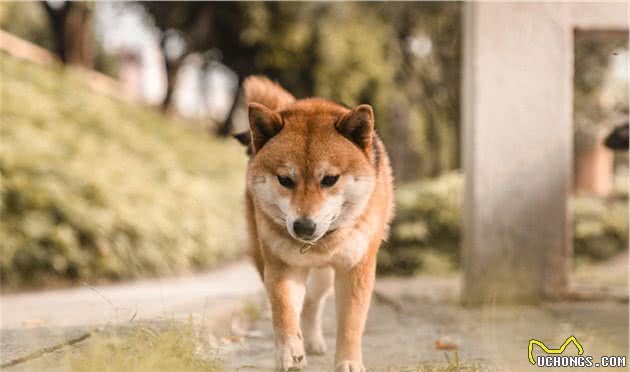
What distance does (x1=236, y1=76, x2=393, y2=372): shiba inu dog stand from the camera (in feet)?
11.4

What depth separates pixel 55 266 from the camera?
838 cm

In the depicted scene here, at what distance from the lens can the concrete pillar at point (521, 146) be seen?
6426 mm

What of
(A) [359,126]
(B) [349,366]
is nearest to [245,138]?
(A) [359,126]

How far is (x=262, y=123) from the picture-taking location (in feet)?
12.1

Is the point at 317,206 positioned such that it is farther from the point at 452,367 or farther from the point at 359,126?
the point at 452,367

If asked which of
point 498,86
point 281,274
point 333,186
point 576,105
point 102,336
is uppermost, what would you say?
point 576,105

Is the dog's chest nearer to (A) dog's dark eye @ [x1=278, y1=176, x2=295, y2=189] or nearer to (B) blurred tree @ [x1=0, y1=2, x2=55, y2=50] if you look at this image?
(A) dog's dark eye @ [x1=278, y1=176, x2=295, y2=189]

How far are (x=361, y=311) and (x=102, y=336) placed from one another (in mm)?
1325

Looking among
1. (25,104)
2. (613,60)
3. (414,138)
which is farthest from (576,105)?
(25,104)

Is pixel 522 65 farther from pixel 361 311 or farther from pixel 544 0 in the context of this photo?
pixel 361 311

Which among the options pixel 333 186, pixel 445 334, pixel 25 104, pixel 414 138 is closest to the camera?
pixel 333 186

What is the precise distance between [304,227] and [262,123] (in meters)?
0.63

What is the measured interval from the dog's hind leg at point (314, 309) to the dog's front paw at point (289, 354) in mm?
763

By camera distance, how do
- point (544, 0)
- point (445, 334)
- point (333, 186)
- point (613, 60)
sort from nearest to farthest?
point (333, 186)
point (445, 334)
point (544, 0)
point (613, 60)
